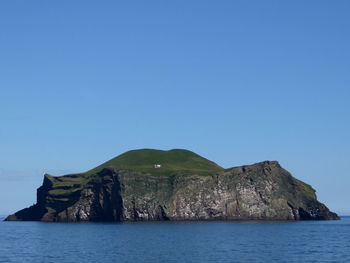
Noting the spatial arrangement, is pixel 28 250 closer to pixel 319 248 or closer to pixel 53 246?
pixel 53 246

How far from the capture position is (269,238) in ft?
393

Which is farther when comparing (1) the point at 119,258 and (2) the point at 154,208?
(2) the point at 154,208

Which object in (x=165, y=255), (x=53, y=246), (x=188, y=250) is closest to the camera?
(x=165, y=255)

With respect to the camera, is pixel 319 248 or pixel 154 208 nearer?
pixel 319 248

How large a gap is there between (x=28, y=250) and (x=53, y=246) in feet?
26.5

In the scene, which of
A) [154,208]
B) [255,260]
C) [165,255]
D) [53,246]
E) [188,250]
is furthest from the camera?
[154,208]

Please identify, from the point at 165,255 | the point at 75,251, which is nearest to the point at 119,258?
the point at 165,255

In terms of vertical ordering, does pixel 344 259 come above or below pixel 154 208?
below

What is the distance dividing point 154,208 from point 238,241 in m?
89.9

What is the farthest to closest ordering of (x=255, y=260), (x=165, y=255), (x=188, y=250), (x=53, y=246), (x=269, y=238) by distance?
(x=269, y=238)
(x=53, y=246)
(x=188, y=250)
(x=165, y=255)
(x=255, y=260)

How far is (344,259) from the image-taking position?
3287 inches

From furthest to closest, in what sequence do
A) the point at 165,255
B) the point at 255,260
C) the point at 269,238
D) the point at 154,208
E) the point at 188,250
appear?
the point at 154,208, the point at 269,238, the point at 188,250, the point at 165,255, the point at 255,260

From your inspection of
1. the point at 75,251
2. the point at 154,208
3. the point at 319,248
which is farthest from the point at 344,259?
the point at 154,208

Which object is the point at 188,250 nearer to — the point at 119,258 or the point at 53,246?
the point at 119,258
